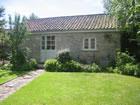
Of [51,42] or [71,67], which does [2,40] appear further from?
[71,67]

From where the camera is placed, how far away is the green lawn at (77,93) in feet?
25.2

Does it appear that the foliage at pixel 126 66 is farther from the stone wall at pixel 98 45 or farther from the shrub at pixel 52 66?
the shrub at pixel 52 66

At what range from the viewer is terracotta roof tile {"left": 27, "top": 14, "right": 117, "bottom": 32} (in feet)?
63.0

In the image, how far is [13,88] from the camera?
973cm

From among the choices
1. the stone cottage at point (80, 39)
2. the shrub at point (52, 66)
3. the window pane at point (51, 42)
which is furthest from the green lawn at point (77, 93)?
the window pane at point (51, 42)

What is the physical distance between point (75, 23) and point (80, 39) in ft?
7.99

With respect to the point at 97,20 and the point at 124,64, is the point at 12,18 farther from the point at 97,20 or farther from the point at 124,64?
the point at 124,64

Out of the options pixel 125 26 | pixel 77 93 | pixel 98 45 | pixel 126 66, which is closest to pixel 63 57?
pixel 98 45

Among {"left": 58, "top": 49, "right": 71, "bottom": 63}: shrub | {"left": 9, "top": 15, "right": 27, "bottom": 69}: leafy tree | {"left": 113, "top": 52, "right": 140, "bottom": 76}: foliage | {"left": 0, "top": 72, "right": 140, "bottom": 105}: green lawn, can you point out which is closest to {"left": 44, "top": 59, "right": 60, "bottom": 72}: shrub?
{"left": 58, "top": 49, "right": 71, "bottom": 63}: shrub

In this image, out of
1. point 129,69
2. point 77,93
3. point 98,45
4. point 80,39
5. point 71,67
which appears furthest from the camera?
point 80,39

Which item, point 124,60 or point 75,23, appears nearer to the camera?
point 124,60

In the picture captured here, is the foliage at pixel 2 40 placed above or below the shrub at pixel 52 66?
above

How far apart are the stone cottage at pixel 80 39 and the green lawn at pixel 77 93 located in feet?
25.5

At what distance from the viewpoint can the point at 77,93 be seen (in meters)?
8.89
